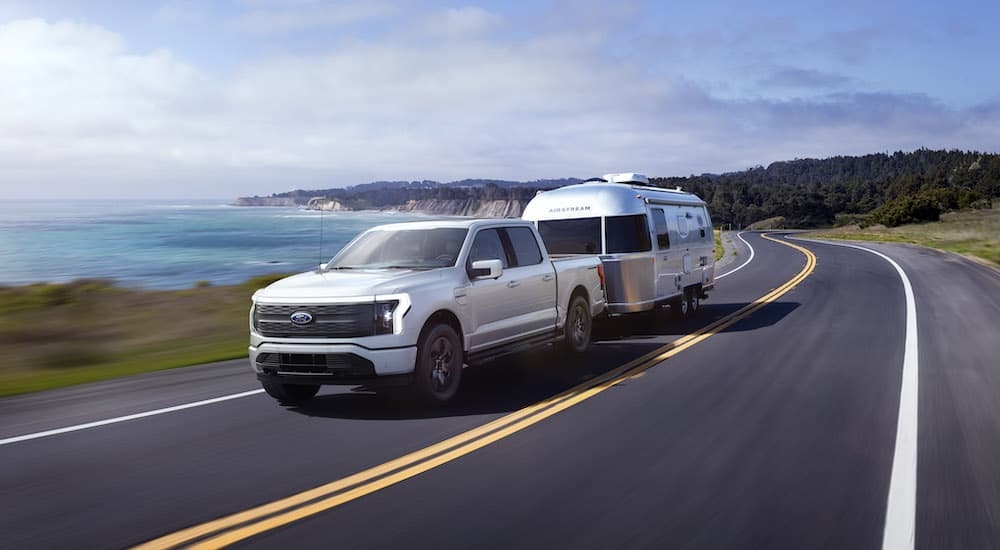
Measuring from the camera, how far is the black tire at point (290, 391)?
8.48m

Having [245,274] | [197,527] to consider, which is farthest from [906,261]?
[197,527]

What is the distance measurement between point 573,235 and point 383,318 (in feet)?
25.2

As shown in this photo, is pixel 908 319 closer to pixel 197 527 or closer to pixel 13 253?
pixel 197 527

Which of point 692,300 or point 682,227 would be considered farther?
point 692,300

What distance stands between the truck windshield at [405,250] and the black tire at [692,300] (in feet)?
29.5

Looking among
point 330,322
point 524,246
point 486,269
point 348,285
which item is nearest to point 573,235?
point 524,246

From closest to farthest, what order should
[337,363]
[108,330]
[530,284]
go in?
[337,363]
[530,284]
[108,330]

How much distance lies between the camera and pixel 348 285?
8070 millimetres

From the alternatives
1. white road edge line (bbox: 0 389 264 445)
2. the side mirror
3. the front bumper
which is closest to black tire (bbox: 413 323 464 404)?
the front bumper

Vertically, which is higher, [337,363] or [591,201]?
[591,201]

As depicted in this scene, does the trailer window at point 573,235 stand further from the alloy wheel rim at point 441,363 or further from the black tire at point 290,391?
the black tire at point 290,391

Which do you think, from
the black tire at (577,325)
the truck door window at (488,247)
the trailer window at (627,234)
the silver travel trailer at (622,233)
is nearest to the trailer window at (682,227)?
the silver travel trailer at (622,233)

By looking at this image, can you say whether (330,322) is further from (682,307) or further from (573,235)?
(682,307)

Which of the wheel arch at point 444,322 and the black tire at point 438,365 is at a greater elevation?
the wheel arch at point 444,322
